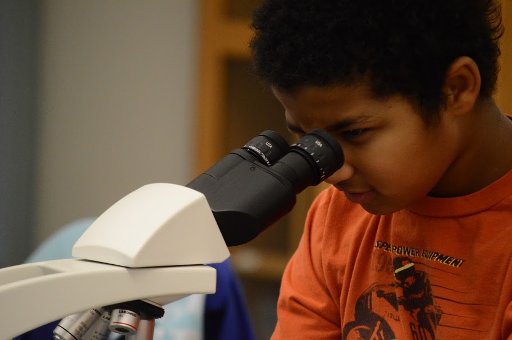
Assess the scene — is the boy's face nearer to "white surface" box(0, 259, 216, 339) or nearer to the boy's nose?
the boy's nose

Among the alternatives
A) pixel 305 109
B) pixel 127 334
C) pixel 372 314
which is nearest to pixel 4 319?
pixel 127 334

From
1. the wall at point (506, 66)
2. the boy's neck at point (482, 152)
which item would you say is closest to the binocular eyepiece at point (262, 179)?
the boy's neck at point (482, 152)

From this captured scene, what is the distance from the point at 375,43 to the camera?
974mm

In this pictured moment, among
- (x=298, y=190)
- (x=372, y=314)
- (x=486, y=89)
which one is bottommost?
(x=372, y=314)

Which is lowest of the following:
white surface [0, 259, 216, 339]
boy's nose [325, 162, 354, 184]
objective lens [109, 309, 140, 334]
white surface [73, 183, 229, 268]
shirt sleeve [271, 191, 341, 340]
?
shirt sleeve [271, 191, 341, 340]

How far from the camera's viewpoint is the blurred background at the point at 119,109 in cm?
316

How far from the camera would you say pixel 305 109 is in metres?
1.04

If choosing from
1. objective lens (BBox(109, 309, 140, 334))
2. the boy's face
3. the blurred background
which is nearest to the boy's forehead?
the boy's face

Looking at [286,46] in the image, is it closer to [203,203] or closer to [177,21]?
[203,203]

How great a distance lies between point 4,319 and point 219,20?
247cm

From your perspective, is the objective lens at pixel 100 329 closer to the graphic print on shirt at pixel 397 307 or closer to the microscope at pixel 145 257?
the microscope at pixel 145 257

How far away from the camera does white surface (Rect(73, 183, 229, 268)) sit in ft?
2.54

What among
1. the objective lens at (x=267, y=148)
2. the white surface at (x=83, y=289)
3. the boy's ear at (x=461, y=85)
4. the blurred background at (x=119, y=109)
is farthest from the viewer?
the blurred background at (x=119, y=109)

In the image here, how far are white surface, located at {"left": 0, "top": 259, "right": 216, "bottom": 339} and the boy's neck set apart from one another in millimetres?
458
